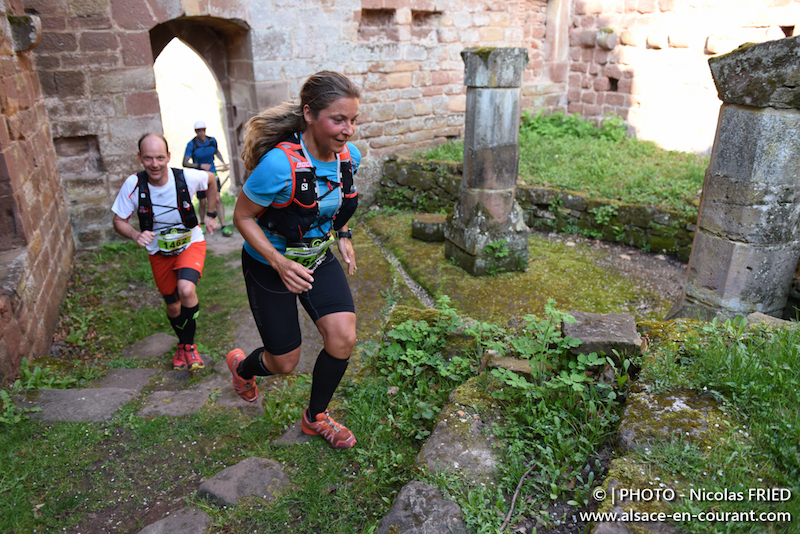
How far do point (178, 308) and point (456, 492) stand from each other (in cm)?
273

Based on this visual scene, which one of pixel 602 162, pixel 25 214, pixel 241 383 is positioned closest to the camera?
pixel 241 383

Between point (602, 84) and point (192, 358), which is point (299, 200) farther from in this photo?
point (602, 84)

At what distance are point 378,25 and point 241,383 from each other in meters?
6.86

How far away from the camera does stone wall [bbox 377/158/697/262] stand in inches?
245

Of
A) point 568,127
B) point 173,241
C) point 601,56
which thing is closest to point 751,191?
point 173,241

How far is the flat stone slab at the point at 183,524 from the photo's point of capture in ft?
6.75

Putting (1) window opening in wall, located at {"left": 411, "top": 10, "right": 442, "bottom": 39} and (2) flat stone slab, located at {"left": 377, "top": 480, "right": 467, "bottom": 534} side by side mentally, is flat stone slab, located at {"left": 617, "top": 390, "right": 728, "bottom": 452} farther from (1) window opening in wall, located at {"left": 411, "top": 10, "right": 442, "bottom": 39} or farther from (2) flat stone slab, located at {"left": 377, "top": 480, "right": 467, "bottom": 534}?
(1) window opening in wall, located at {"left": 411, "top": 10, "right": 442, "bottom": 39}

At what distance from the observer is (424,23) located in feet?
28.9

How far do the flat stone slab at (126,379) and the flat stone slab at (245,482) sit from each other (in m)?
1.63

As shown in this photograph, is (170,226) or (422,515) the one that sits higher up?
(170,226)

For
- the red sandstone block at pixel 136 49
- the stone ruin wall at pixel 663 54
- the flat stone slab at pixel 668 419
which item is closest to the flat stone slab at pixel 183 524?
the flat stone slab at pixel 668 419

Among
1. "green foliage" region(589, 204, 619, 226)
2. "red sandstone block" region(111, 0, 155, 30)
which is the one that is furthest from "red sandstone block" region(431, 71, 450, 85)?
"red sandstone block" region(111, 0, 155, 30)

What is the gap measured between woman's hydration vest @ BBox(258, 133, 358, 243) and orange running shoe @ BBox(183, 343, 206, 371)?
1.87 m

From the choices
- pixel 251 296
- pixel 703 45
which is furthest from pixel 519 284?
pixel 703 45
